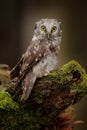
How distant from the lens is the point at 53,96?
2.89m

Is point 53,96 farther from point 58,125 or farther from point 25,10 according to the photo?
point 25,10

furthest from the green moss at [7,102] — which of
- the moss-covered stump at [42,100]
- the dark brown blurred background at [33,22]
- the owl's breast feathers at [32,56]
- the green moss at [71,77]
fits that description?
the dark brown blurred background at [33,22]

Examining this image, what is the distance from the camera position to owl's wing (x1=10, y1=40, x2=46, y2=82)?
116 inches

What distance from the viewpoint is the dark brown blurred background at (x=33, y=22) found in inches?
172

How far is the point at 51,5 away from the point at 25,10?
18 centimetres

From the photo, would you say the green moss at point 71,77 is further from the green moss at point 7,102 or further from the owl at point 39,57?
the green moss at point 7,102

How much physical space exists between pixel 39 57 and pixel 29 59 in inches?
2.7

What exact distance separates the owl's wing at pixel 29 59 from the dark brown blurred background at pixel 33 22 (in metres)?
1.28

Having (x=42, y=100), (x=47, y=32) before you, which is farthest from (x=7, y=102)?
Answer: (x=47, y=32)

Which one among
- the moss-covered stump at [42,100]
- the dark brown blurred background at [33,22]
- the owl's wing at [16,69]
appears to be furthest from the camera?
the dark brown blurred background at [33,22]

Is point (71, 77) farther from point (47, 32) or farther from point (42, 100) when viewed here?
point (47, 32)

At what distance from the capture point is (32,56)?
9.86 ft

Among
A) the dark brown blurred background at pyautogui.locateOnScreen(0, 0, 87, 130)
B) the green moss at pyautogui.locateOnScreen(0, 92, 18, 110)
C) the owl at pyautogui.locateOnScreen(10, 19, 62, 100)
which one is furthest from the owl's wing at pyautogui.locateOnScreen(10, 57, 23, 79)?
the dark brown blurred background at pyautogui.locateOnScreen(0, 0, 87, 130)

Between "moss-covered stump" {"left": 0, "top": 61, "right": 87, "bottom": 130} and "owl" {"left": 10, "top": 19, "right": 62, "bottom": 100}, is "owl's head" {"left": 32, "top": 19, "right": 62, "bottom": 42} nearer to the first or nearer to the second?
"owl" {"left": 10, "top": 19, "right": 62, "bottom": 100}
